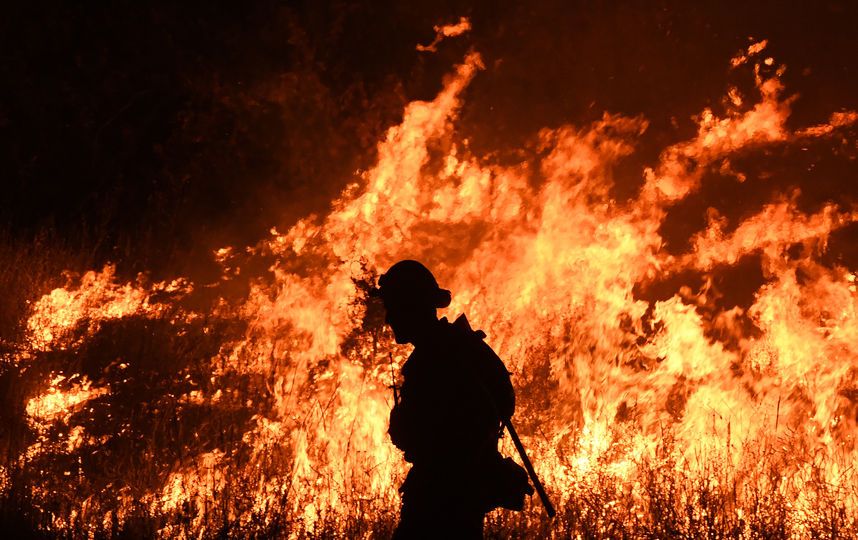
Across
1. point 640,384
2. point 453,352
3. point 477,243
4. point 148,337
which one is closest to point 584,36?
point 477,243

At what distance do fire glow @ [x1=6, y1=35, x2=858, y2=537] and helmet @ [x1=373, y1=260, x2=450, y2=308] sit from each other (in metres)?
3.53

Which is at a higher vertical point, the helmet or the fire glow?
the fire glow

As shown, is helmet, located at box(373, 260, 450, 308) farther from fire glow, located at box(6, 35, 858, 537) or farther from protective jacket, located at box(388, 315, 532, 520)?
fire glow, located at box(6, 35, 858, 537)

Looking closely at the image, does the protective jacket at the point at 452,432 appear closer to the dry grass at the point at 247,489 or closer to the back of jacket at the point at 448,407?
the back of jacket at the point at 448,407

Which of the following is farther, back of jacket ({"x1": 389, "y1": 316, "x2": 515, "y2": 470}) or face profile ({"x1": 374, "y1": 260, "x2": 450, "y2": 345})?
face profile ({"x1": 374, "y1": 260, "x2": 450, "y2": 345})

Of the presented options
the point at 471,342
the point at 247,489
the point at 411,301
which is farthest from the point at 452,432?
the point at 247,489

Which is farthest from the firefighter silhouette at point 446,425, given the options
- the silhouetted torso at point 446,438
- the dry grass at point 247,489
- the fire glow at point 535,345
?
the fire glow at point 535,345

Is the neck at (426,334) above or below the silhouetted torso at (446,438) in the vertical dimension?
above

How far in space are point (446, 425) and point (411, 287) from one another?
59 centimetres

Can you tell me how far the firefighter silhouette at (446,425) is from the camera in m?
3.00

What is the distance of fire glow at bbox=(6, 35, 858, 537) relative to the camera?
6.53 m

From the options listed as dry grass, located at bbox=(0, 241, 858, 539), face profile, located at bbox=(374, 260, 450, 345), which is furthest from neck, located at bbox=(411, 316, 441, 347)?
dry grass, located at bbox=(0, 241, 858, 539)

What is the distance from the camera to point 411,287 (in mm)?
3186

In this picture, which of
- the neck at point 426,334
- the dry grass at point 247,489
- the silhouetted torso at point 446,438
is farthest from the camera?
the dry grass at point 247,489
